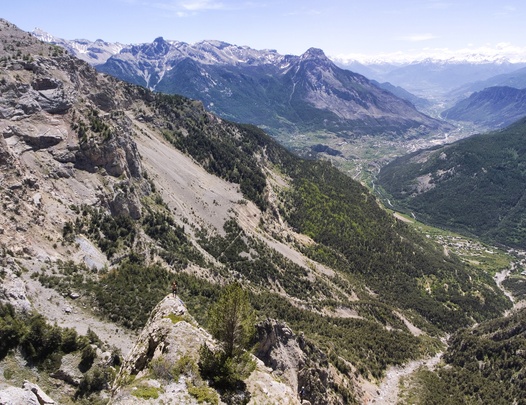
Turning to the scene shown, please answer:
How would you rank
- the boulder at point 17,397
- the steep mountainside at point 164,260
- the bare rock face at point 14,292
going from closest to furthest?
the boulder at point 17,397
the steep mountainside at point 164,260
the bare rock face at point 14,292

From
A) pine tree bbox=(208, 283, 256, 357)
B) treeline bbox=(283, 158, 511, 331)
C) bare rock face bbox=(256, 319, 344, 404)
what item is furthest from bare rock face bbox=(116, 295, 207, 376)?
treeline bbox=(283, 158, 511, 331)

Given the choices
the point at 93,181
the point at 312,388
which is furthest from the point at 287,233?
the point at 312,388

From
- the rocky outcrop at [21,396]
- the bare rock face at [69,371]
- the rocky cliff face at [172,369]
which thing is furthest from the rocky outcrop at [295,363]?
the rocky outcrop at [21,396]

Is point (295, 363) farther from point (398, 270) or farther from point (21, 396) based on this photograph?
point (398, 270)

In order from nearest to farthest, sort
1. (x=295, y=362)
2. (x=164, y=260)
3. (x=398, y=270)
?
1. (x=295, y=362)
2. (x=164, y=260)
3. (x=398, y=270)

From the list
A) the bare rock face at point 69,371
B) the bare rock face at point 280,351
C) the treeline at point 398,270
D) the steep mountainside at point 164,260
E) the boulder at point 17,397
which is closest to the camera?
the boulder at point 17,397

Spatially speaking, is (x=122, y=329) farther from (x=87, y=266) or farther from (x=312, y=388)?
(x=312, y=388)

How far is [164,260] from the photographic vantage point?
89.8m

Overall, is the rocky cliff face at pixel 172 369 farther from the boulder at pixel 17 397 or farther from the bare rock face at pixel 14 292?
the bare rock face at pixel 14 292

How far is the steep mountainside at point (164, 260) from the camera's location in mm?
40531

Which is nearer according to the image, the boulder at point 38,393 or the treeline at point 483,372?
the boulder at point 38,393

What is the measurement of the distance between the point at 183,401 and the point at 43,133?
83772 mm

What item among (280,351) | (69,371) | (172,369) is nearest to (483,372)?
(280,351)

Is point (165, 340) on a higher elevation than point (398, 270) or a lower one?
higher
